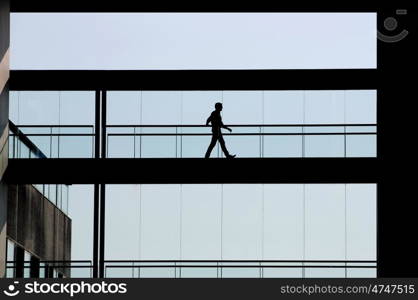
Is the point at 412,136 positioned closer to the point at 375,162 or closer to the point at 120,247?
the point at 375,162

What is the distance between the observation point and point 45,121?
4203cm

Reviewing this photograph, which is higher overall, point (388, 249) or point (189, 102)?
point (189, 102)

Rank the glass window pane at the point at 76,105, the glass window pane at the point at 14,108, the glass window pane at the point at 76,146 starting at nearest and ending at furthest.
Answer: the glass window pane at the point at 76,146
the glass window pane at the point at 14,108
the glass window pane at the point at 76,105

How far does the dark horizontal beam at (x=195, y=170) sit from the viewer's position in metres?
36.8

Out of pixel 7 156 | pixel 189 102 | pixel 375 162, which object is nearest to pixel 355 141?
pixel 375 162

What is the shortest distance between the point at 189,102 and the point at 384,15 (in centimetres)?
774

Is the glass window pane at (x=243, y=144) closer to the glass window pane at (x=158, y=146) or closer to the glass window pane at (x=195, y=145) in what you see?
the glass window pane at (x=195, y=145)

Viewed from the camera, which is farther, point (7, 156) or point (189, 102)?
point (189, 102)

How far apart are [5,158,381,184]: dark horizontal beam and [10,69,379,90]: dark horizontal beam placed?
4063 millimetres

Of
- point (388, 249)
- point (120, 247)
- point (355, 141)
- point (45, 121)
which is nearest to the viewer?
point (388, 249)

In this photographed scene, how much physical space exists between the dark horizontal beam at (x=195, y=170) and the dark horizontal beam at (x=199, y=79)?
4.06 meters

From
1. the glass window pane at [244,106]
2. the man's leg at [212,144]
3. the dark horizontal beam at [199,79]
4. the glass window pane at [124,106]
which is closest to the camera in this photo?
the man's leg at [212,144]
